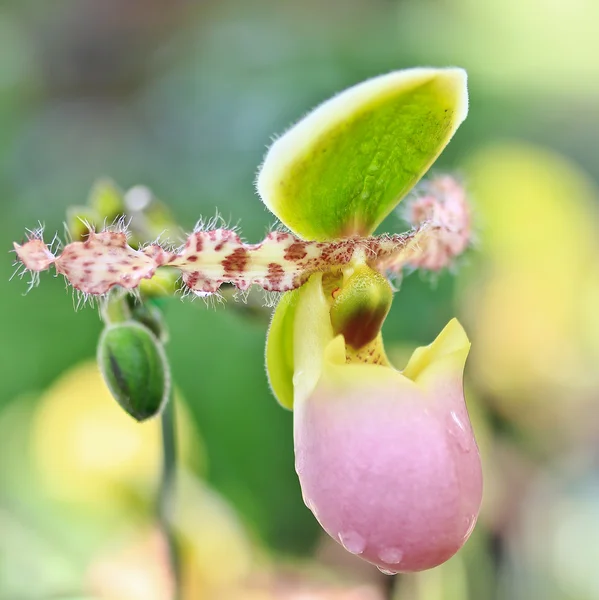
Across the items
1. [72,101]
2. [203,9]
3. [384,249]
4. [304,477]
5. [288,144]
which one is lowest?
[304,477]

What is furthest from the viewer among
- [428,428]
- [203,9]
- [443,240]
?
[203,9]

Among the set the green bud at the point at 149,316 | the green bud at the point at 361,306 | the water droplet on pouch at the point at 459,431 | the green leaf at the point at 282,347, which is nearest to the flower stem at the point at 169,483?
the green bud at the point at 149,316

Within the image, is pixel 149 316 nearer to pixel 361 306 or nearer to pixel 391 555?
pixel 361 306

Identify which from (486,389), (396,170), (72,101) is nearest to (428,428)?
(396,170)

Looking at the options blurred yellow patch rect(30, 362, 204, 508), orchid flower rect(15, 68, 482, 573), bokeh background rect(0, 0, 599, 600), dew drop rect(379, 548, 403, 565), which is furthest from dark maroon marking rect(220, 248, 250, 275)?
blurred yellow patch rect(30, 362, 204, 508)

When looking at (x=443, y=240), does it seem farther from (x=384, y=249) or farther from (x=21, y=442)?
(x=21, y=442)

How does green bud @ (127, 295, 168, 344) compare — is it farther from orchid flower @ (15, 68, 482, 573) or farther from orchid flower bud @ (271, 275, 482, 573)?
orchid flower bud @ (271, 275, 482, 573)
